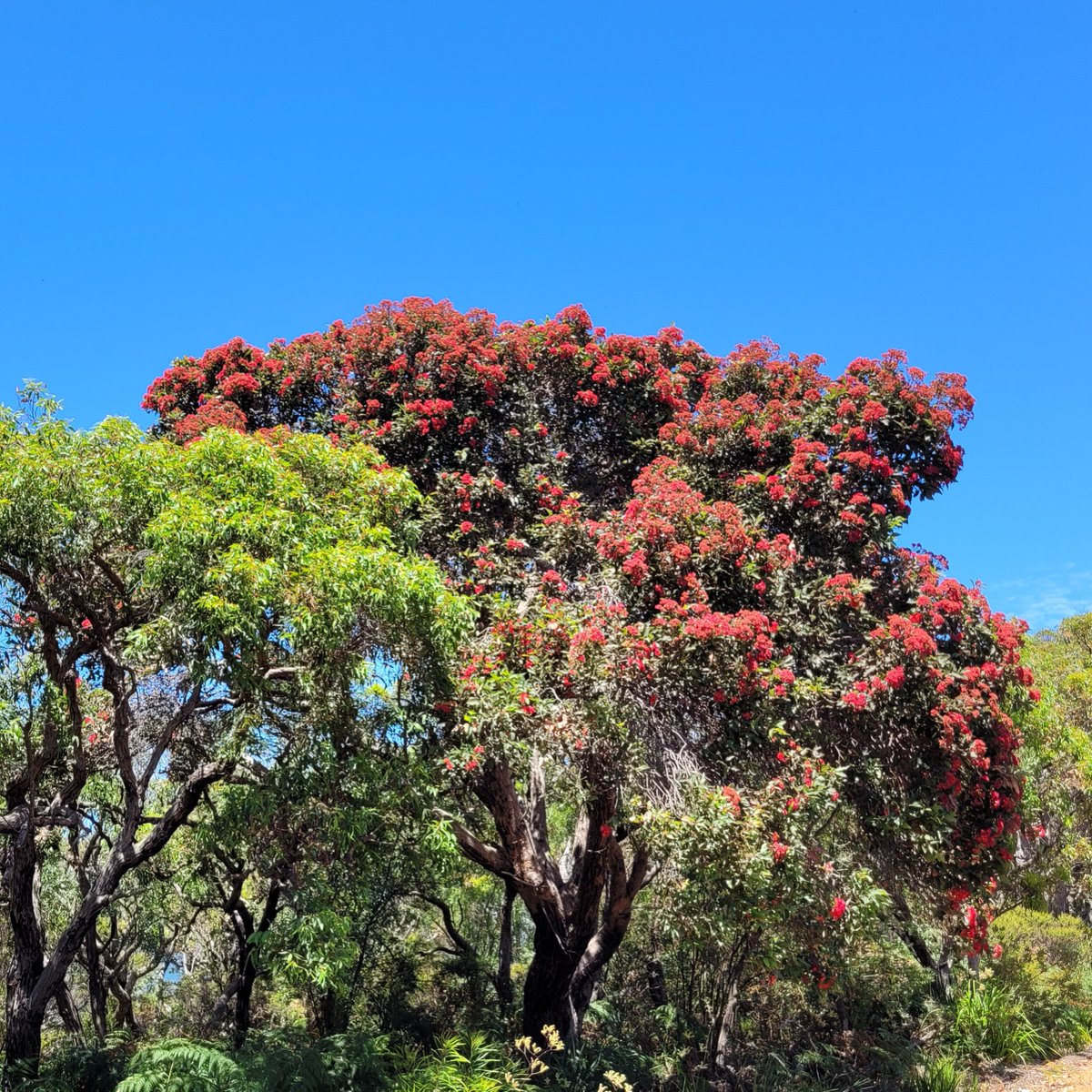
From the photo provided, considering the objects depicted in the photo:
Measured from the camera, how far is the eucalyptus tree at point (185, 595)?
287 inches

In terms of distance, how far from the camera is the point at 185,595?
732 centimetres

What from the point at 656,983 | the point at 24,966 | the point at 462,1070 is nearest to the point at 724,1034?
the point at 656,983

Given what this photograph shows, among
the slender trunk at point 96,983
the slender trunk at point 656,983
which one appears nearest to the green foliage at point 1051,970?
the slender trunk at point 656,983

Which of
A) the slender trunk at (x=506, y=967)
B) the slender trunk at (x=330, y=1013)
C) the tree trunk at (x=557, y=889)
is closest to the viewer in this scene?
the tree trunk at (x=557, y=889)

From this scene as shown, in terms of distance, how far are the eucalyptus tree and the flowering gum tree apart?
134cm

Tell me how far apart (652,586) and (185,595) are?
4.39 m

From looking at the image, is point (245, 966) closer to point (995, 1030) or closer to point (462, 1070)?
point (462, 1070)

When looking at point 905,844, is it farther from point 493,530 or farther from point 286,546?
point 286,546

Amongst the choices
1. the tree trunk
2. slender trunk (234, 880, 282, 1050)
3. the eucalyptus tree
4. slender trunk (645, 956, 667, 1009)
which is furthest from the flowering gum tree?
slender trunk (645, 956, 667, 1009)

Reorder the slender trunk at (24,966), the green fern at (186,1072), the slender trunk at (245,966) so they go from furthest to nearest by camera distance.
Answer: the slender trunk at (245,966) → the slender trunk at (24,966) → the green fern at (186,1072)

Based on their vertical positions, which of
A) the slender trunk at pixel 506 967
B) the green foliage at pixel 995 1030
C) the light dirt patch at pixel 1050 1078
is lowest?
the light dirt patch at pixel 1050 1078

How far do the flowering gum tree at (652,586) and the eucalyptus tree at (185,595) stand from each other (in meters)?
1.34

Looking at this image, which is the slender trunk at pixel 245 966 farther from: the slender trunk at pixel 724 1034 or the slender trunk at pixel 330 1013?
the slender trunk at pixel 724 1034

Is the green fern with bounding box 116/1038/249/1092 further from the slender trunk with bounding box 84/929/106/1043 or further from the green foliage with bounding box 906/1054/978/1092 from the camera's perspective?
the green foliage with bounding box 906/1054/978/1092
